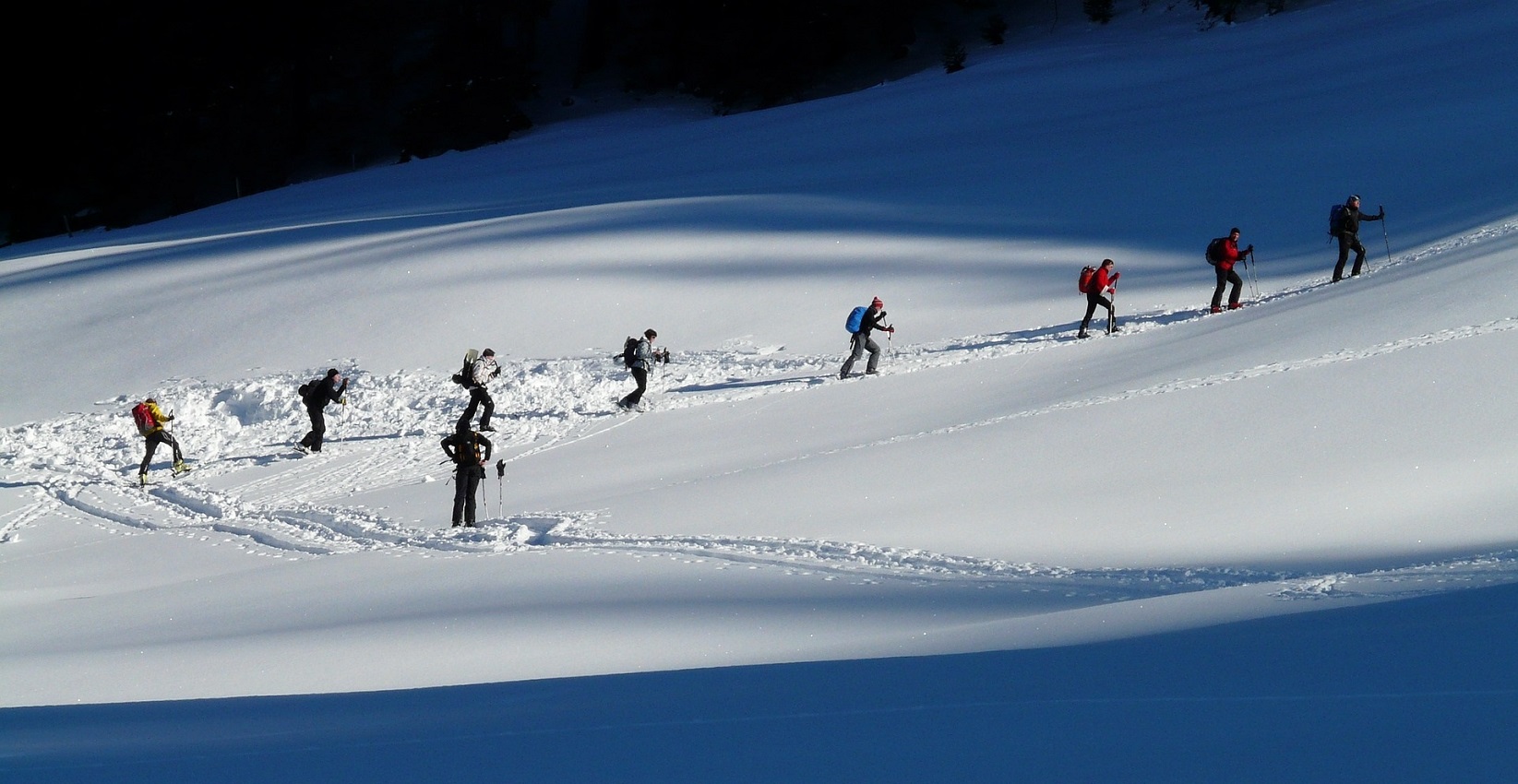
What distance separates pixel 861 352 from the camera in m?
17.5

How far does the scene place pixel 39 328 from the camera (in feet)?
76.6

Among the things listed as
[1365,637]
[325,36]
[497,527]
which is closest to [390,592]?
[497,527]

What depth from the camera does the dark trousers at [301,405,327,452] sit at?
17047 millimetres

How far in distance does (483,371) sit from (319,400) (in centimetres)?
238

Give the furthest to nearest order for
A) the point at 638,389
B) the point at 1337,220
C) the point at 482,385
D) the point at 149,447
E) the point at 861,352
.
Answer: the point at 861,352
the point at 638,389
the point at 1337,220
the point at 482,385
the point at 149,447

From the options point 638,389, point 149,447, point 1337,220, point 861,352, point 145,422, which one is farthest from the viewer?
point 861,352

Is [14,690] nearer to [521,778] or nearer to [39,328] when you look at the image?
[521,778]

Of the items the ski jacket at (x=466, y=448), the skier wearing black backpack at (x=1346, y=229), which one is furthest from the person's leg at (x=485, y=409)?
the skier wearing black backpack at (x=1346, y=229)

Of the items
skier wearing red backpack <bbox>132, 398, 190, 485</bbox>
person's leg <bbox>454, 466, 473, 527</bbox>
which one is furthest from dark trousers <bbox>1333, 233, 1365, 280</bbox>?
skier wearing red backpack <bbox>132, 398, 190, 485</bbox>

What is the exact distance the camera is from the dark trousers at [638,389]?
671 inches

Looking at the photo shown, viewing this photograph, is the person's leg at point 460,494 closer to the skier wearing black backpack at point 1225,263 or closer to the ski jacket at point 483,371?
the ski jacket at point 483,371

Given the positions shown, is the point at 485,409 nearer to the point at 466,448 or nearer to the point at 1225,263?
the point at 466,448

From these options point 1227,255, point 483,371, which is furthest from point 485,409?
point 1227,255

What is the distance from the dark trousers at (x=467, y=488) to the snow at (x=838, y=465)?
0.46 meters
